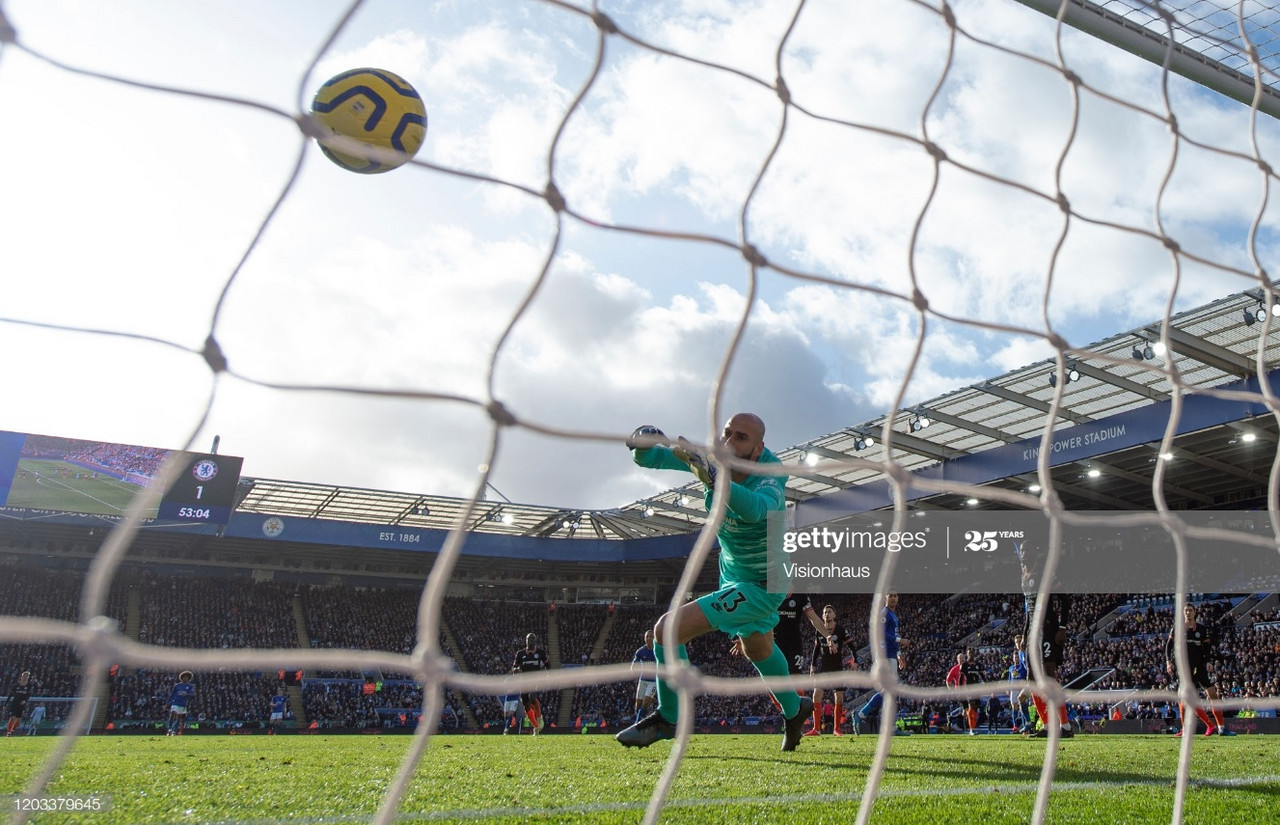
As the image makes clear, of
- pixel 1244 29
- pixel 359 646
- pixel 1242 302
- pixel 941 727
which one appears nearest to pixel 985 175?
pixel 1244 29

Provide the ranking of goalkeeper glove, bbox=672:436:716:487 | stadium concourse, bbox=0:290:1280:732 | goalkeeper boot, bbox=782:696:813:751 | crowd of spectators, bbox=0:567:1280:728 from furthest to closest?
A: crowd of spectators, bbox=0:567:1280:728
stadium concourse, bbox=0:290:1280:732
goalkeeper boot, bbox=782:696:813:751
goalkeeper glove, bbox=672:436:716:487

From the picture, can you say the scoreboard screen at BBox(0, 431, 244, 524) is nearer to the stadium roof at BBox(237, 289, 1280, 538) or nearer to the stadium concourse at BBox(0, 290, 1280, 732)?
the stadium concourse at BBox(0, 290, 1280, 732)

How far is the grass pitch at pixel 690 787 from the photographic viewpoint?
3.19 meters

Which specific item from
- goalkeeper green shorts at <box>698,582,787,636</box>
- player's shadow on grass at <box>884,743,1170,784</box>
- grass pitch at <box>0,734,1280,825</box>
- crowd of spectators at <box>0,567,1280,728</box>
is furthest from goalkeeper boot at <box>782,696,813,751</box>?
crowd of spectators at <box>0,567,1280,728</box>

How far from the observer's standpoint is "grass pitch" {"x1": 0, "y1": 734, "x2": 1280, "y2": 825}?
3191mm

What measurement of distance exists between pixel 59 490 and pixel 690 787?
25.1 meters

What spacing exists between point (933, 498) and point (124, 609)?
24879 mm

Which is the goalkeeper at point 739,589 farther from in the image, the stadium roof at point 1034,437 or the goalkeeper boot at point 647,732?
the stadium roof at point 1034,437

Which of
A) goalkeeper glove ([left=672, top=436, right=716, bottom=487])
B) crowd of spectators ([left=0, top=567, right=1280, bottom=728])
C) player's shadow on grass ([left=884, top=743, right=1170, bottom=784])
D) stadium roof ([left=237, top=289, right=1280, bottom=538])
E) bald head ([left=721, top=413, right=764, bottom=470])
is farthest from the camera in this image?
crowd of spectators ([left=0, top=567, right=1280, bottom=728])

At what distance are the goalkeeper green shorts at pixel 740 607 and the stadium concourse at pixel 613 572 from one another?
504 inches

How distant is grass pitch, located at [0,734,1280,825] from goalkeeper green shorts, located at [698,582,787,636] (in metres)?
0.70

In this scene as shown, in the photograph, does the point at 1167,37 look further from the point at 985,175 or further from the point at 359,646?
the point at 359,646

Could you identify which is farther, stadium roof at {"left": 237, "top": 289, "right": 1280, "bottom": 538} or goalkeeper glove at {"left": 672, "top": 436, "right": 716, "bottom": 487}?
stadium roof at {"left": 237, "top": 289, "right": 1280, "bottom": 538}

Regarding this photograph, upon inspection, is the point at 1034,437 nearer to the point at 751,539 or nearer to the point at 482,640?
the point at 751,539
